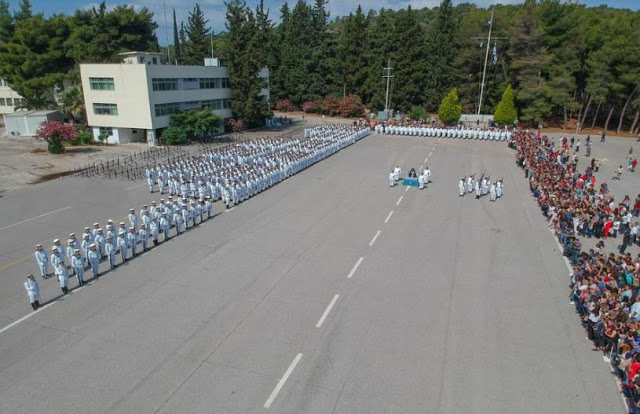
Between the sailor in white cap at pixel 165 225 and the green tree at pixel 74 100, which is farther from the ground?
the green tree at pixel 74 100

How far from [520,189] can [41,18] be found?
1894 inches

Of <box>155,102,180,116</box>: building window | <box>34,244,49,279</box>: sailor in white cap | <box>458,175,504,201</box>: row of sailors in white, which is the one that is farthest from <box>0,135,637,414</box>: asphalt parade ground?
<box>155,102,180,116</box>: building window

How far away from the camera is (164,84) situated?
38.5m

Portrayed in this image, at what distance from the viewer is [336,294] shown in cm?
1293

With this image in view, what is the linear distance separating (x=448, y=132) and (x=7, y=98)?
52040 mm

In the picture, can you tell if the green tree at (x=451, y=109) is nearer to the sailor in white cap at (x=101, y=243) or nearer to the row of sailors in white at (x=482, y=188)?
the row of sailors in white at (x=482, y=188)

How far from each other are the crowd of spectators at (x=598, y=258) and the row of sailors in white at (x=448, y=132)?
14.1 metres

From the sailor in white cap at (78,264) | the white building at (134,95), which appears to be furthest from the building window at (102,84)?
the sailor in white cap at (78,264)

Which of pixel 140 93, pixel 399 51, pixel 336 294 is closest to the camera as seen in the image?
pixel 336 294

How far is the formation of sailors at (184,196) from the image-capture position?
1387cm

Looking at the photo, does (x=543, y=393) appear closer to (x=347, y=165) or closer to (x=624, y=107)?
(x=347, y=165)

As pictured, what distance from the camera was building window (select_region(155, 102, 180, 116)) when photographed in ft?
125

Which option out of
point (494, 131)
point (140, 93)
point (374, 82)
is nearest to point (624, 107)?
point (494, 131)

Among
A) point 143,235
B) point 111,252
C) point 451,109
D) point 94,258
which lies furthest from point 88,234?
point 451,109
